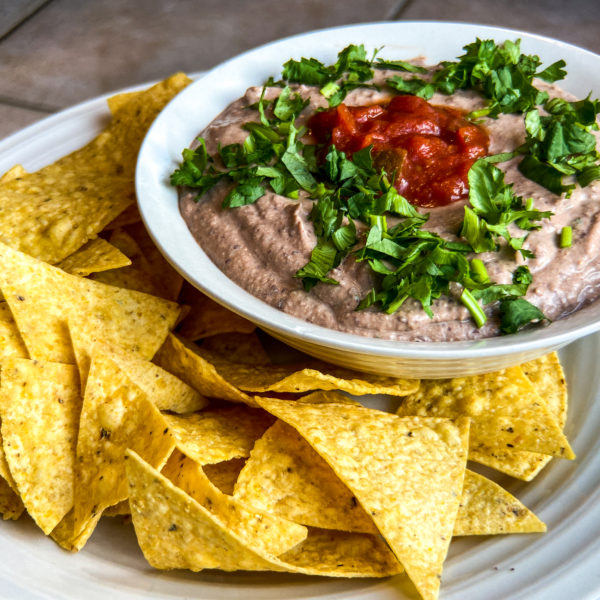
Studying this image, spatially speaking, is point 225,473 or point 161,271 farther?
point 161,271

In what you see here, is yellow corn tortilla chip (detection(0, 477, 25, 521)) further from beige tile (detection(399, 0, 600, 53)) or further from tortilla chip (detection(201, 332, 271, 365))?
beige tile (detection(399, 0, 600, 53))

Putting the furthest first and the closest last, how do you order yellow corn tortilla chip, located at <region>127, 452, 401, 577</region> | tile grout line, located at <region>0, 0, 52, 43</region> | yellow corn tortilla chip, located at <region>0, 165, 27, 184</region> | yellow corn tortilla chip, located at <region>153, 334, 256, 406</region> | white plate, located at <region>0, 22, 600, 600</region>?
1. tile grout line, located at <region>0, 0, 52, 43</region>
2. yellow corn tortilla chip, located at <region>0, 165, 27, 184</region>
3. yellow corn tortilla chip, located at <region>153, 334, 256, 406</region>
4. white plate, located at <region>0, 22, 600, 600</region>
5. yellow corn tortilla chip, located at <region>127, 452, 401, 577</region>

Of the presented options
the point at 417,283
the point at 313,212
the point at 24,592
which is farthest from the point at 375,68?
the point at 24,592

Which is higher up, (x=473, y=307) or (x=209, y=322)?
(x=473, y=307)

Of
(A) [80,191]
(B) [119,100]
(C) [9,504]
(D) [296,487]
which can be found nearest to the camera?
(D) [296,487]

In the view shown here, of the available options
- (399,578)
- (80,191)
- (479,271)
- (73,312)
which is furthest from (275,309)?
(80,191)

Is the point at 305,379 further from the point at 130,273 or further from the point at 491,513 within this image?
the point at 130,273

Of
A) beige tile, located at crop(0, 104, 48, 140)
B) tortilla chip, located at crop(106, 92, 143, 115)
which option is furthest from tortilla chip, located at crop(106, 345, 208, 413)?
A: beige tile, located at crop(0, 104, 48, 140)

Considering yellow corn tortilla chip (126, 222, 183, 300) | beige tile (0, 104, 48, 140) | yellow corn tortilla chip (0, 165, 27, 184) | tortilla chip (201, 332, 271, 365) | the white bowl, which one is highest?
the white bowl
